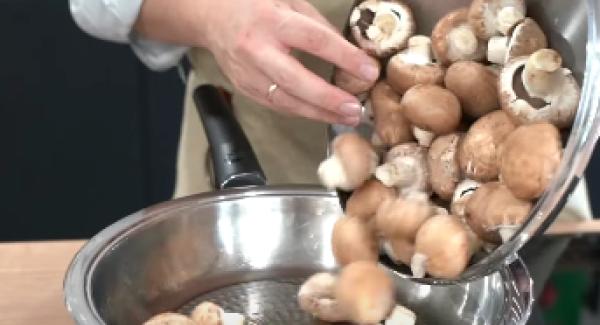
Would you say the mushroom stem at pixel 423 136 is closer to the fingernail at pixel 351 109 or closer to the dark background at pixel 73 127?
the fingernail at pixel 351 109

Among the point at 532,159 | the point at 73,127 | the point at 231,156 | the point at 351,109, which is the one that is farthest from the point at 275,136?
the point at 73,127

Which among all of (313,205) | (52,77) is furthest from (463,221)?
(52,77)

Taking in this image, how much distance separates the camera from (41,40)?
3.56 ft

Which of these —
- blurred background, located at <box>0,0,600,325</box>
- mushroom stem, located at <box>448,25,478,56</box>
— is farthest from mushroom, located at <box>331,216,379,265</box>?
blurred background, located at <box>0,0,600,325</box>

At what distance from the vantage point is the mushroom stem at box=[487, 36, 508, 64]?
0.46 meters

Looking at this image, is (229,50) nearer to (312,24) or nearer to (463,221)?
(312,24)

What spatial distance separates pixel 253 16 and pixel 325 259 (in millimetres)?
168

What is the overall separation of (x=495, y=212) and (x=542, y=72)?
2.6 inches

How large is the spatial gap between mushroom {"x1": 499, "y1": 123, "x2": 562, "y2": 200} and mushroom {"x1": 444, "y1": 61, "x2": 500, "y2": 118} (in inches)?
1.8

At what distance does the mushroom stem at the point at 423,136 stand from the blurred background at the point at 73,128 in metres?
0.66

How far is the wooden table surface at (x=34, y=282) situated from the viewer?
0.55 m

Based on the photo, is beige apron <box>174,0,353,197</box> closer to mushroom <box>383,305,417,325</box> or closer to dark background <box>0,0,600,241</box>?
mushroom <box>383,305,417,325</box>

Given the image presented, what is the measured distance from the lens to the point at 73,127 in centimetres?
113

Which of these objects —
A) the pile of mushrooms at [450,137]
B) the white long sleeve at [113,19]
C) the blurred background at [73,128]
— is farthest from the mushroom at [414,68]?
the blurred background at [73,128]
